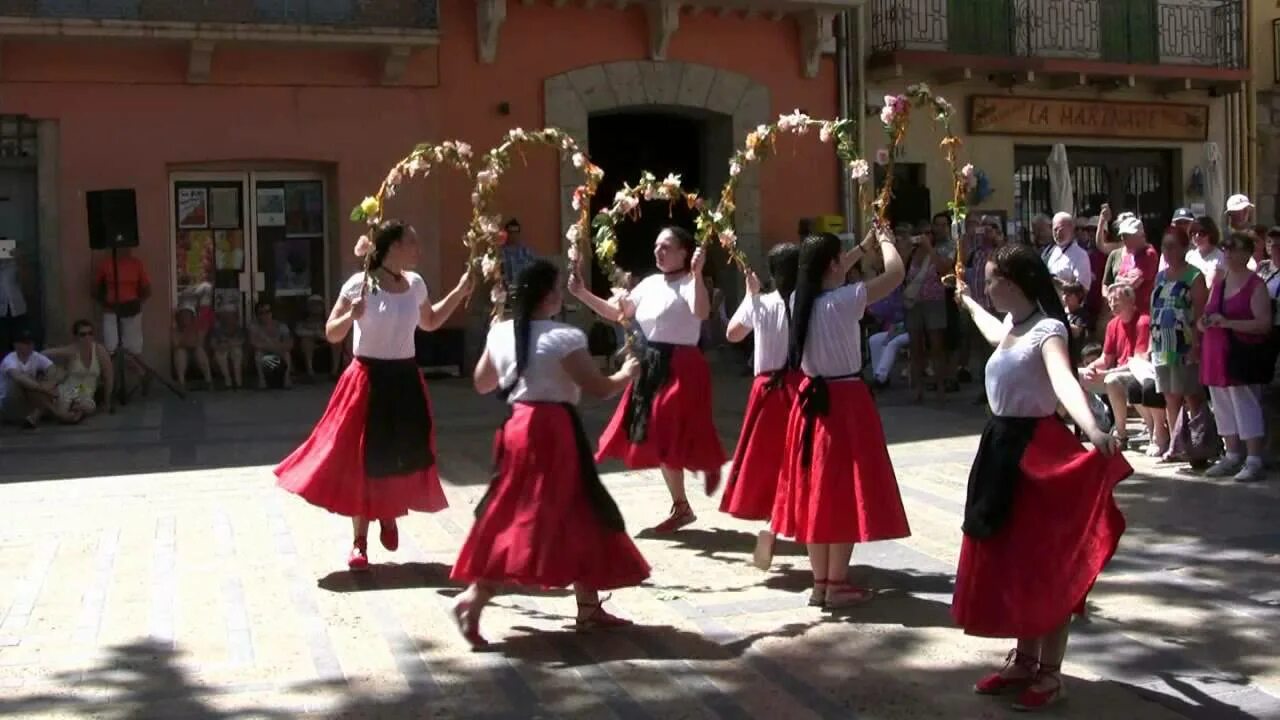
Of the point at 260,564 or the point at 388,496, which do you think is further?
the point at 260,564

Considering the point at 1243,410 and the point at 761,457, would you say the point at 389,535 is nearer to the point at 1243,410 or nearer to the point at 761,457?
the point at 761,457

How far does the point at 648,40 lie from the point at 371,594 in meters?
13.3

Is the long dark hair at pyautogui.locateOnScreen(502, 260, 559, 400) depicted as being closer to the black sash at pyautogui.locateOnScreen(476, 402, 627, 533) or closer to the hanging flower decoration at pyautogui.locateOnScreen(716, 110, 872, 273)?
the black sash at pyautogui.locateOnScreen(476, 402, 627, 533)

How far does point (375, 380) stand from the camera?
7492mm

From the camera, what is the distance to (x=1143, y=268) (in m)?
11.6

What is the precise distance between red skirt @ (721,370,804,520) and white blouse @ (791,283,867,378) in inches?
19.4

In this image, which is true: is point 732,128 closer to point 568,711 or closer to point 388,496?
point 388,496

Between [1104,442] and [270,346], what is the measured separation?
44.5ft

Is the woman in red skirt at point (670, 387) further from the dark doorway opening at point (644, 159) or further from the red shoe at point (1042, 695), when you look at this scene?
the dark doorway opening at point (644, 159)

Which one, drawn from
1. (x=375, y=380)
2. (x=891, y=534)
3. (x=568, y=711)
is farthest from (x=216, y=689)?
(x=891, y=534)

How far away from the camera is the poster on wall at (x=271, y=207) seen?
1825cm

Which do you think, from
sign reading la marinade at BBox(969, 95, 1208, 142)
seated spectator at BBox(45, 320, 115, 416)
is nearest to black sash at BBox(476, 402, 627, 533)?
seated spectator at BBox(45, 320, 115, 416)

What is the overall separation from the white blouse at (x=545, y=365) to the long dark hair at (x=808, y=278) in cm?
112

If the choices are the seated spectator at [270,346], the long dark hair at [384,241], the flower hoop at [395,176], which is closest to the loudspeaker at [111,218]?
the seated spectator at [270,346]
